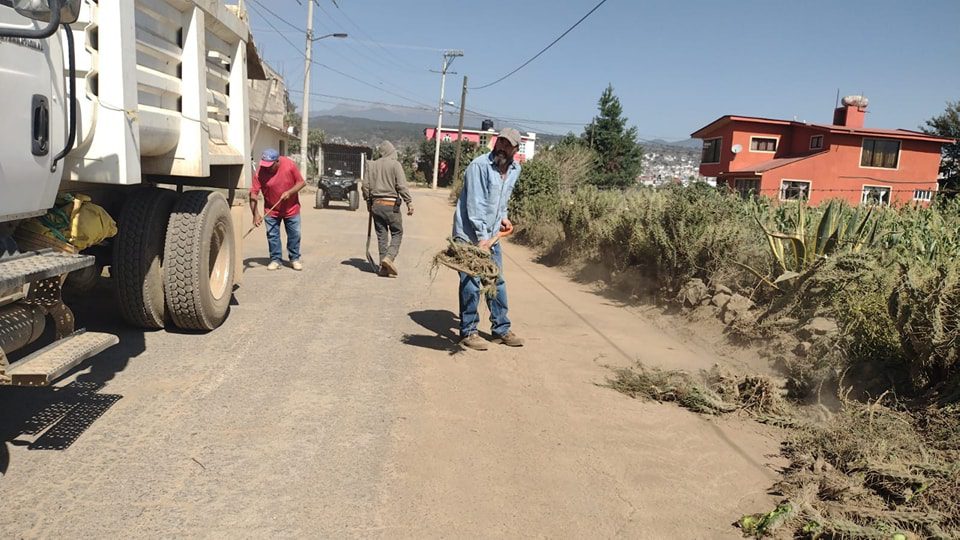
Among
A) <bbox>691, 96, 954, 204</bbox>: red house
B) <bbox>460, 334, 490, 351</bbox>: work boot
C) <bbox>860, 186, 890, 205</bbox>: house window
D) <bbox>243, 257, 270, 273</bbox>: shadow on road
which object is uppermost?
<bbox>691, 96, 954, 204</bbox>: red house

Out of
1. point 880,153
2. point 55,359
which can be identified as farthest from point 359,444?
point 880,153

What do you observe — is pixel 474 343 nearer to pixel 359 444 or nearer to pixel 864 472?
pixel 359 444

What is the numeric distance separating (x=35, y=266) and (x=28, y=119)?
0.74 m

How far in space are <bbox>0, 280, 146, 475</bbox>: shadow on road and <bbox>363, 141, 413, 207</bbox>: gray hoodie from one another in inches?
174

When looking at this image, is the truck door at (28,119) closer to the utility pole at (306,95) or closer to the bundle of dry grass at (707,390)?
the bundle of dry grass at (707,390)

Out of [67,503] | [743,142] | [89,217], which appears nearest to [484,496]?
[67,503]

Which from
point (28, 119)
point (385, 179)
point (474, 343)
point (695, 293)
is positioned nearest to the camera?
point (28, 119)

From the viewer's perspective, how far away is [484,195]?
5.67m

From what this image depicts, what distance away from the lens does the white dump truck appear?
327 centimetres

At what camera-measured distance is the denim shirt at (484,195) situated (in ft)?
18.5

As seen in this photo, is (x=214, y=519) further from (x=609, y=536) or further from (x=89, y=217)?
(x=89, y=217)

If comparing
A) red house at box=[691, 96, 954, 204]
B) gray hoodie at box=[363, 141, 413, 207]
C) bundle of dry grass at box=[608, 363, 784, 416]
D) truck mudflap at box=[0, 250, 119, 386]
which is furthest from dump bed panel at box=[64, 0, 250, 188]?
red house at box=[691, 96, 954, 204]

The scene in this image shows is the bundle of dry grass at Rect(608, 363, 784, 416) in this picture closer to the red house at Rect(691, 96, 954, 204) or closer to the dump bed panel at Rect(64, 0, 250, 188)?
the dump bed panel at Rect(64, 0, 250, 188)

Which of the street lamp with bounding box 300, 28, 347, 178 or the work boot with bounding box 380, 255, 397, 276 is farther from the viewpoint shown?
the street lamp with bounding box 300, 28, 347, 178
